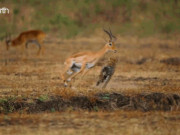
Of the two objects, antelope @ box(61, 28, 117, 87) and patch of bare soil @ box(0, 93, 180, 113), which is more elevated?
antelope @ box(61, 28, 117, 87)

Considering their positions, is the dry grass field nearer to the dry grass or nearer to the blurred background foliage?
the dry grass

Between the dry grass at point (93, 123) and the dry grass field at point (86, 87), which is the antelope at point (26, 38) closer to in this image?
the dry grass field at point (86, 87)

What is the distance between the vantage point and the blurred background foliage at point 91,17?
944 inches

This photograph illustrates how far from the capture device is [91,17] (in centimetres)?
2655

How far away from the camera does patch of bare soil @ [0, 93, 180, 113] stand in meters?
9.20

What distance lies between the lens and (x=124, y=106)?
31.0 feet

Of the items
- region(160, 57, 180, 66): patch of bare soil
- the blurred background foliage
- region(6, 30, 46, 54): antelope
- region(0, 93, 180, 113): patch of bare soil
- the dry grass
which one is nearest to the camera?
the dry grass

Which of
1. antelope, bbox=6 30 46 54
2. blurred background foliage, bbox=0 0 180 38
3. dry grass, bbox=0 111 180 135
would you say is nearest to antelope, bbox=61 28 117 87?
dry grass, bbox=0 111 180 135

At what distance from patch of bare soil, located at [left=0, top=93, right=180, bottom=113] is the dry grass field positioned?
55 millimetres

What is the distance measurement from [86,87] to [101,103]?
1.77 m

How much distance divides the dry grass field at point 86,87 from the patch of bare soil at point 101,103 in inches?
2.2

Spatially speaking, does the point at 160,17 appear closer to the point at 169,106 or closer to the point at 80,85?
the point at 80,85

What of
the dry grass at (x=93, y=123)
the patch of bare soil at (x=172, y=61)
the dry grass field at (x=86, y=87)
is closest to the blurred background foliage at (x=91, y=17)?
the dry grass field at (x=86, y=87)

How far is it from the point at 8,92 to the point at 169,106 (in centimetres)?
324
